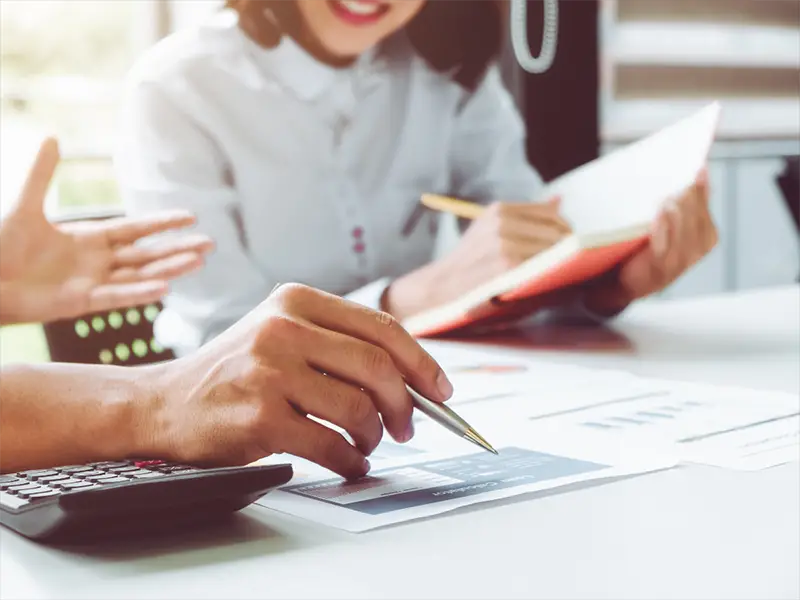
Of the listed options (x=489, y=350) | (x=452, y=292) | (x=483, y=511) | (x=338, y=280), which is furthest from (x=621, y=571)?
(x=338, y=280)

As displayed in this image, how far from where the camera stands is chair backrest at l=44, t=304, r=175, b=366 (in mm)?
1295

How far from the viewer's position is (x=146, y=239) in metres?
1.45

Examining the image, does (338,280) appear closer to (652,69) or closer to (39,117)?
(39,117)

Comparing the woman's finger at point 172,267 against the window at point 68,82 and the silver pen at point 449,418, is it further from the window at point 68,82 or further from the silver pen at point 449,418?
the silver pen at point 449,418

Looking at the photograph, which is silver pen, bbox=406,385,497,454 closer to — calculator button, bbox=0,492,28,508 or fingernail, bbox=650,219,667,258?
calculator button, bbox=0,492,28,508

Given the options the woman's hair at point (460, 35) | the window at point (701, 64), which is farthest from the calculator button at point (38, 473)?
the window at point (701, 64)

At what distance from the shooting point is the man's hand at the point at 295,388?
0.55 metres

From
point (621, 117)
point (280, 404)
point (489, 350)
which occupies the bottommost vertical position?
point (489, 350)

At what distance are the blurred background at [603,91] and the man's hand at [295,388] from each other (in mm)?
767

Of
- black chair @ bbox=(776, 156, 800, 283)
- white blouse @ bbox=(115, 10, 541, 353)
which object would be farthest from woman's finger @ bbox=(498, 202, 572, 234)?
black chair @ bbox=(776, 156, 800, 283)

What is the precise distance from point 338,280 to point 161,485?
1.19m

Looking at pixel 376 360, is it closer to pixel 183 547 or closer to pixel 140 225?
pixel 183 547

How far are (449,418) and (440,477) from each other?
1.7 inches

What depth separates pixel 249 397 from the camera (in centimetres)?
55
